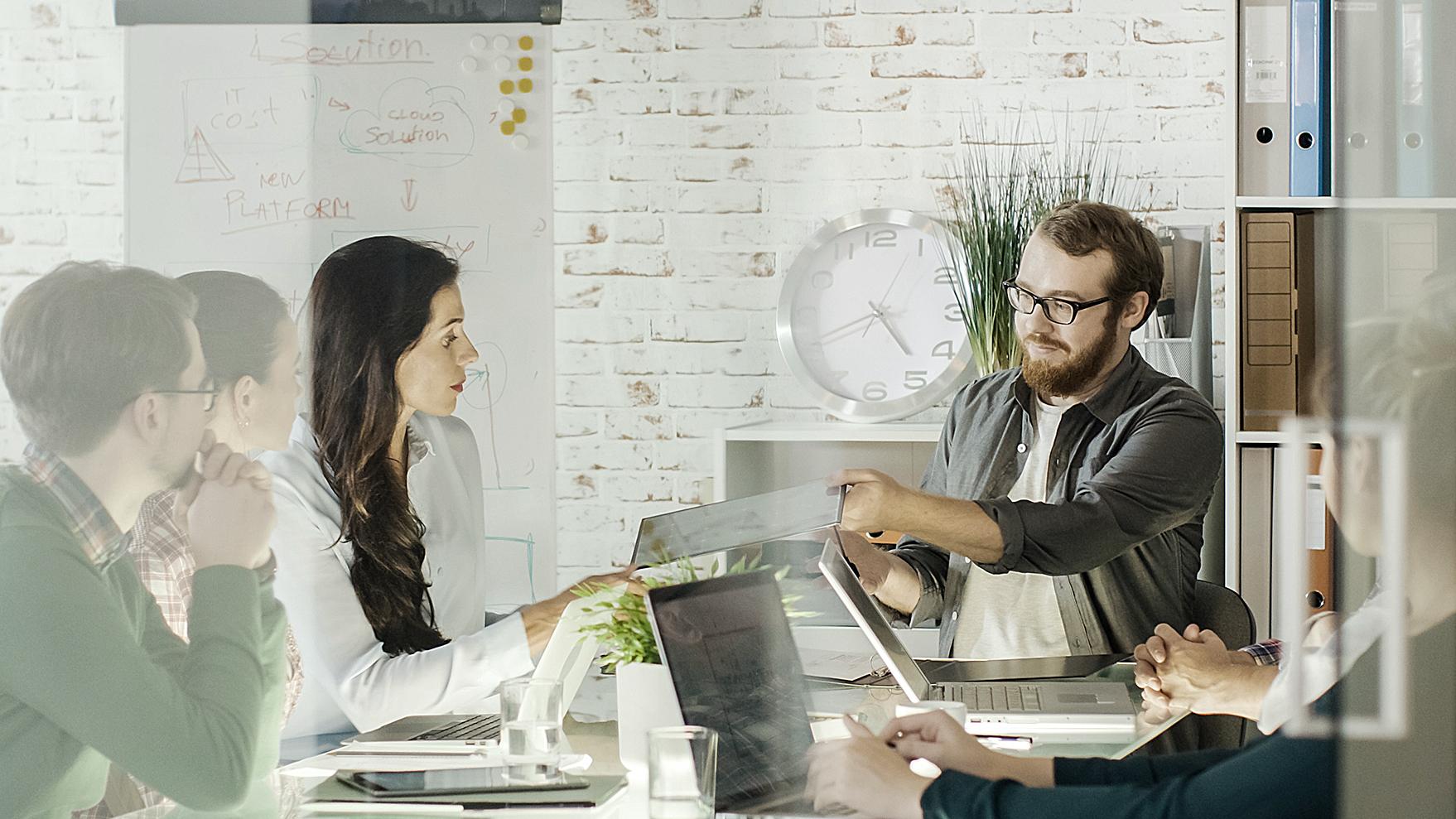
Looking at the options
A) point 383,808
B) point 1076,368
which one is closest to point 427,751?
point 383,808

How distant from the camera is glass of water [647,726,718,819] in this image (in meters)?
1.05

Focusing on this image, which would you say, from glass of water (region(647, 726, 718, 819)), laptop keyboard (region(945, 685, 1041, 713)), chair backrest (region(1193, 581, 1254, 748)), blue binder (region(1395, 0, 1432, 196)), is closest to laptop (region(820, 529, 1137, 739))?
laptop keyboard (region(945, 685, 1041, 713))

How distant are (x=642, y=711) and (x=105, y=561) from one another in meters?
0.53

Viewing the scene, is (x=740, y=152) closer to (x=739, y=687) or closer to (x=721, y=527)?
(x=721, y=527)

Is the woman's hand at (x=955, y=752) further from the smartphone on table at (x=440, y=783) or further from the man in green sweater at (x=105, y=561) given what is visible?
the man in green sweater at (x=105, y=561)

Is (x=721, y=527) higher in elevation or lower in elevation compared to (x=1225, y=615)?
higher

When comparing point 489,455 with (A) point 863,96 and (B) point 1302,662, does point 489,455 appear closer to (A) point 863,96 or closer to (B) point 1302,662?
(A) point 863,96

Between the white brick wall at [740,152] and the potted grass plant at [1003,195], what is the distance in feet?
0.16

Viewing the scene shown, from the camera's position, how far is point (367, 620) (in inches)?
66.1

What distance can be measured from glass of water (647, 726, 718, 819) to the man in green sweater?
444 millimetres

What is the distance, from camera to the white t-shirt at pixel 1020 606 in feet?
6.98

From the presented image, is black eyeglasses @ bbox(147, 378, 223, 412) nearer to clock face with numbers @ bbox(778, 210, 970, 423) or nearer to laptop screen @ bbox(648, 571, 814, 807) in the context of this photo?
laptop screen @ bbox(648, 571, 814, 807)

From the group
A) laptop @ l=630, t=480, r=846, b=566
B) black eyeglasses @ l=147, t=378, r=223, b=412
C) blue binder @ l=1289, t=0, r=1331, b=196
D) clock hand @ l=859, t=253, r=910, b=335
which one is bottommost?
laptop @ l=630, t=480, r=846, b=566

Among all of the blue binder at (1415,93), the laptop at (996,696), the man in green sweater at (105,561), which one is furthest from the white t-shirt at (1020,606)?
the blue binder at (1415,93)
